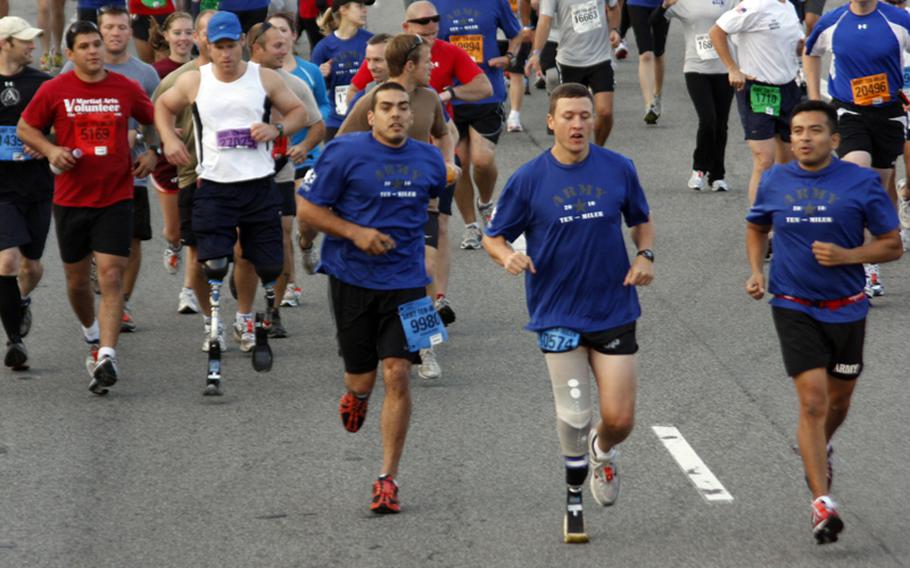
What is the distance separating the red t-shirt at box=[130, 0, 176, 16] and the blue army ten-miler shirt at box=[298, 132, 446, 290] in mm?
10657

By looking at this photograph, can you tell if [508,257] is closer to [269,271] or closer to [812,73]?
[269,271]

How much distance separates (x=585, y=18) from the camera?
55.0 feet

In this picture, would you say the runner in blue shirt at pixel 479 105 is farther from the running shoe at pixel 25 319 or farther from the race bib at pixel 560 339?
the race bib at pixel 560 339

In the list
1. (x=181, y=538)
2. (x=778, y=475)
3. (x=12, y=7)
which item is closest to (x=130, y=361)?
(x=181, y=538)

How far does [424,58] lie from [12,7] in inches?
684

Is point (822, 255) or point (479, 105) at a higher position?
point (822, 255)

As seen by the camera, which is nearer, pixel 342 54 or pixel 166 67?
pixel 166 67

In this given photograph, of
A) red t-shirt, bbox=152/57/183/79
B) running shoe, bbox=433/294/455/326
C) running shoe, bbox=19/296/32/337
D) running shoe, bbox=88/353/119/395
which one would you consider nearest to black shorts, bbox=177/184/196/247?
running shoe, bbox=19/296/32/337

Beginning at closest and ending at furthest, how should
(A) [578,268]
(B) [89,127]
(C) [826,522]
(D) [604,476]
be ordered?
(C) [826,522] → (A) [578,268] → (D) [604,476] → (B) [89,127]

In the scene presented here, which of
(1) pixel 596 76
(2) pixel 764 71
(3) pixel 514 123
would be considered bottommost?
(3) pixel 514 123

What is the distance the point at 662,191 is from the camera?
16594 mm

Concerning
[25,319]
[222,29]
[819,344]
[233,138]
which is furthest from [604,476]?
[25,319]

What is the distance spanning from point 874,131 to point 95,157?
5531mm

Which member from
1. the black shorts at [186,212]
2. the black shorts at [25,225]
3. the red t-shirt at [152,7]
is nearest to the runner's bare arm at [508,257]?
the black shorts at [186,212]
